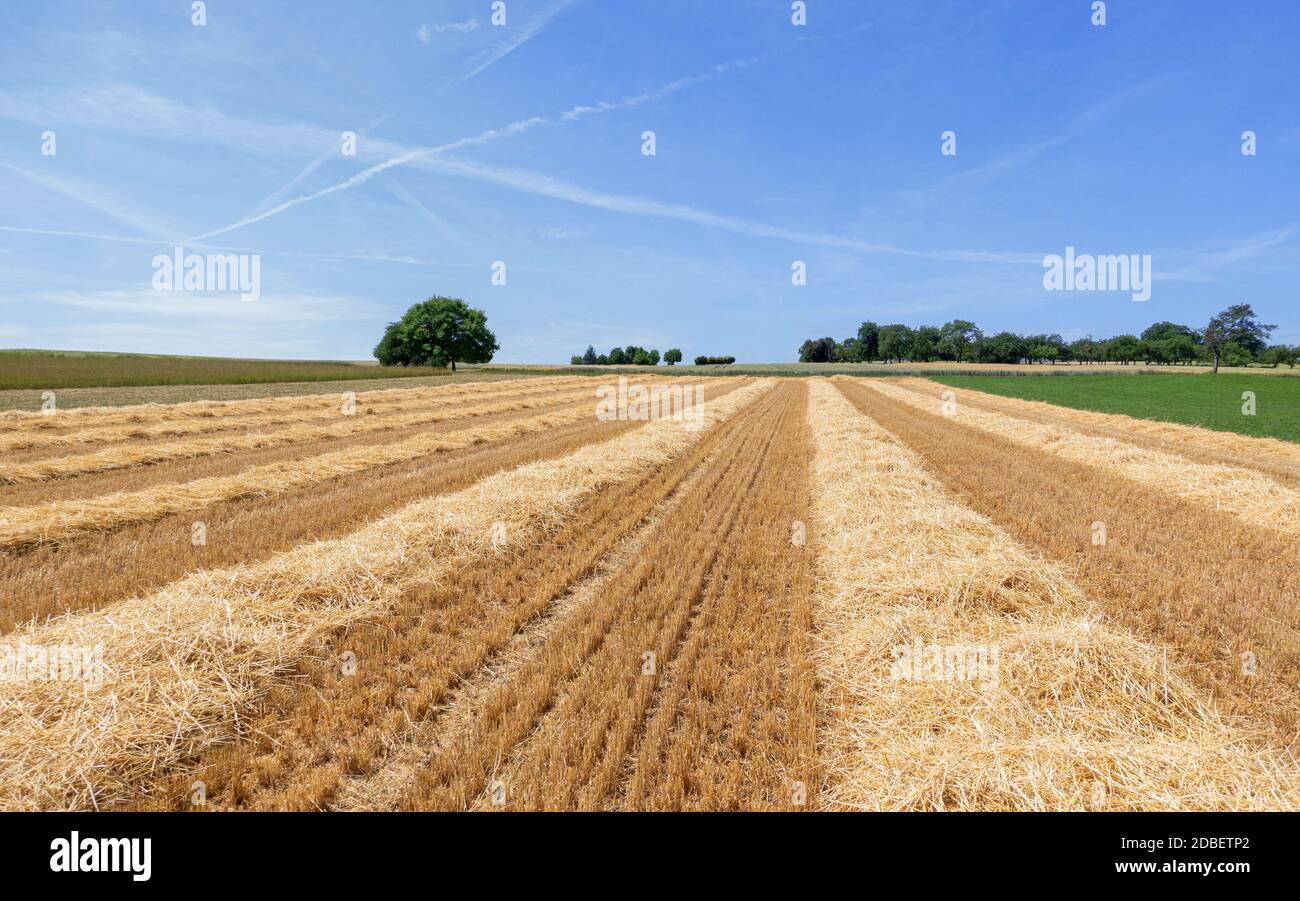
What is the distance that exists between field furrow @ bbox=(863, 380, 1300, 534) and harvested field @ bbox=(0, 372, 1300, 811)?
0.12m

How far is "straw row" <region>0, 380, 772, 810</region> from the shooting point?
10.2ft

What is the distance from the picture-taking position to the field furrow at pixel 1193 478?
28.8 ft

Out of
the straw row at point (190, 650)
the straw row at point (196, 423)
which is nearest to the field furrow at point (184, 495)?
the straw row at point (190, 650)

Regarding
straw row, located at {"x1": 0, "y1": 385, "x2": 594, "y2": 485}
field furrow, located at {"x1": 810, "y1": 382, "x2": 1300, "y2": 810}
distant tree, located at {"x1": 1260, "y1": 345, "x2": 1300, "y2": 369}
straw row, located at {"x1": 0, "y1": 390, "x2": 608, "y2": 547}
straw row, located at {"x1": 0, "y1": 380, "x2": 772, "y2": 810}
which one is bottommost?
field furrow, located at {"x1": 810, "y1": 382, "x2": 1300, "y2": 810}

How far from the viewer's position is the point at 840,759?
3.30 meters

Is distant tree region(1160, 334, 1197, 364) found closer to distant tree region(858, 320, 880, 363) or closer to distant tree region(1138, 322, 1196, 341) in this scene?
distant tree region(1138, 322, 1196, 341)

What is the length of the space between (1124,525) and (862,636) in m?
6.55

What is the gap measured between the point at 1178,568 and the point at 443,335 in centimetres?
8548

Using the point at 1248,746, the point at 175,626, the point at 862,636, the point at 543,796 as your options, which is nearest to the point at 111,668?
the point at 175,626

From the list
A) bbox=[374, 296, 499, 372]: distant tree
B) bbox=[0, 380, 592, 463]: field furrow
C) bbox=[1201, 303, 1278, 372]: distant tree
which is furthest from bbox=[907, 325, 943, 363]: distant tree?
bbox=[0, 380, 592, 463]: field furrow

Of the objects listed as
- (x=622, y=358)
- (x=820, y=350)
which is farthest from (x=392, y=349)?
(x=820, y=350)

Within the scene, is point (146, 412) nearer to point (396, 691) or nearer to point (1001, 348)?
point (396, 691)

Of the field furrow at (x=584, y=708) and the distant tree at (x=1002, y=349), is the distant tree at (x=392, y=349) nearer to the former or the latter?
the field furrow at (x=584, y=708)
